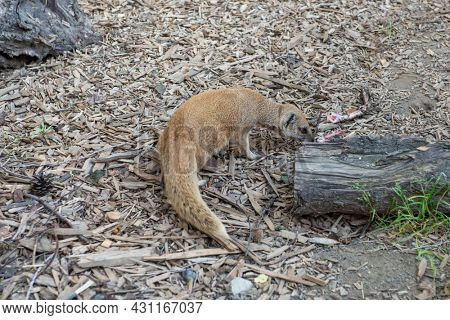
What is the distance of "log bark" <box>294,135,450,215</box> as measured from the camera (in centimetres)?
408

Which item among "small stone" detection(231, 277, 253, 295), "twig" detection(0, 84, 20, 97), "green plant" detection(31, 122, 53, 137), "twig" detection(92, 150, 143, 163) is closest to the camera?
"small stone" detection(231, 277, 253, 295)

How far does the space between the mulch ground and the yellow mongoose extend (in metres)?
0.17

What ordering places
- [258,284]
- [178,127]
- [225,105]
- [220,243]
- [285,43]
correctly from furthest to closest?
[285,43]
[225,105]
[178,127]
[220,243]
[258,284]

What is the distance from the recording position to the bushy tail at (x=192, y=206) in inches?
155

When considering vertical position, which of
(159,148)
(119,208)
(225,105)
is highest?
(225,105)

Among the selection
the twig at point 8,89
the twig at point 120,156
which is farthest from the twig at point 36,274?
the twig at point 8,89

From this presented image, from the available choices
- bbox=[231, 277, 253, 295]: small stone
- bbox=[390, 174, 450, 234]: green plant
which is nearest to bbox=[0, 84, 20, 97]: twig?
bbox=[231, 277, 253, 295]: small stone

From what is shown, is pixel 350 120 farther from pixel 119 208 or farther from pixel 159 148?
pixel 119 208

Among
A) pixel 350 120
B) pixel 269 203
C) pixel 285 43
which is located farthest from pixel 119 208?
pixel 285 43

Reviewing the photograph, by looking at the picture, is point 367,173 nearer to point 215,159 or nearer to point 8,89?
point 215,159

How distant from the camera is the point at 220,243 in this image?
3.96 m

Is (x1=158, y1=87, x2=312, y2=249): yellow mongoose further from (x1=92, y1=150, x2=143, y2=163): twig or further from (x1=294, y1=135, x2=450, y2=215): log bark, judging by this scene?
(x1=294, y1=135, x2=450, y2=215): log bark

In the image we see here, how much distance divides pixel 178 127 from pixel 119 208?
3.01ft

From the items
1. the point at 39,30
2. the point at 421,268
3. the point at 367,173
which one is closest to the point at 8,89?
the point at 39,30
